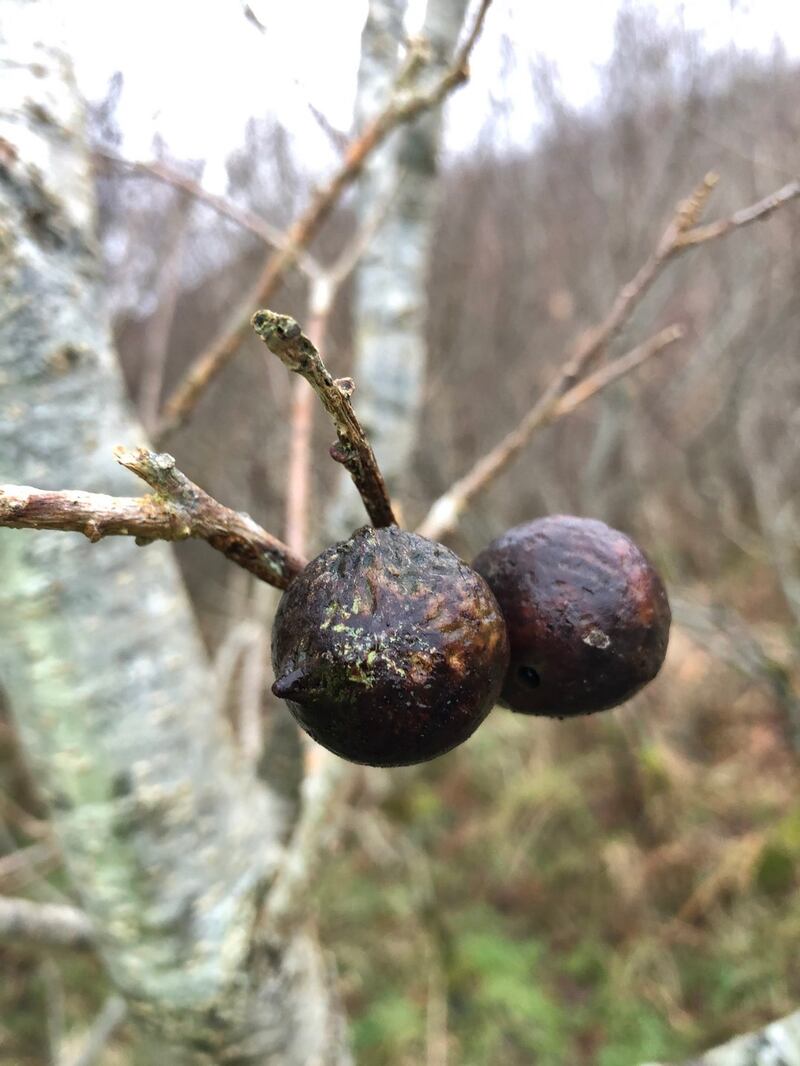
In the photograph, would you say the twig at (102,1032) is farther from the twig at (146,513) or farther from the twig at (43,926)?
the twig at (146,513)

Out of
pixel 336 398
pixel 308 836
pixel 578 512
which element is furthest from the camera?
pixel 578 512

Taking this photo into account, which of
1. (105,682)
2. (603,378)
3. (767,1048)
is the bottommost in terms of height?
(105,682)

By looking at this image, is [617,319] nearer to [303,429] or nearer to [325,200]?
[325,200]

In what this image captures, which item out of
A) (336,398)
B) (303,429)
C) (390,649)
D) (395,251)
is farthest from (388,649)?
(395,251)

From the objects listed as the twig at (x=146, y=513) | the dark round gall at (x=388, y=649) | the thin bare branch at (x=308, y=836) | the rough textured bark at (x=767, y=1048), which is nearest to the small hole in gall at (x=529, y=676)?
the dark round gall at (x=388, y=649)

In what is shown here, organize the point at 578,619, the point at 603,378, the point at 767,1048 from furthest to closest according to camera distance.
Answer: the point at 603,378 → the point at 767,1048 → the point at 578,619

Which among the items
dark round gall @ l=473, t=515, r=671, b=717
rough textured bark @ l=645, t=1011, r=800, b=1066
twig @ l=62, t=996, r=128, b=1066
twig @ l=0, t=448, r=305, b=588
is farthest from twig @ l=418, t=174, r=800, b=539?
twig @ l=62, t=996, r=128, b=1066

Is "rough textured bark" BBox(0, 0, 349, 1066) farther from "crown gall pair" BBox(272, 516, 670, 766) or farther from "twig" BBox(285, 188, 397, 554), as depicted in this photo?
"crown gall pair" BBox(272, 516, 670, 766)
